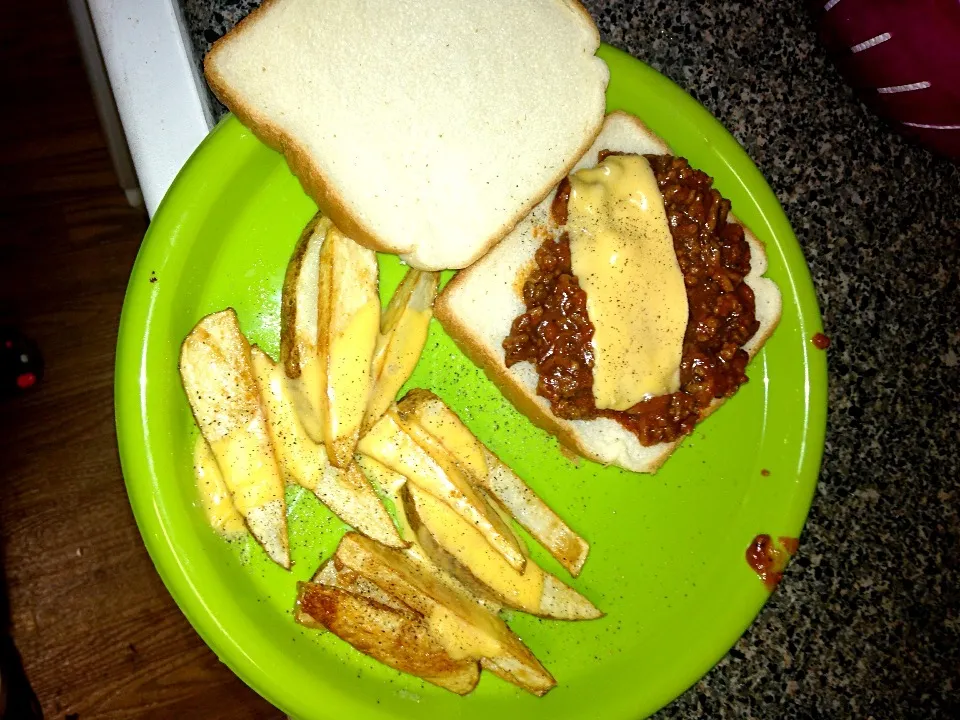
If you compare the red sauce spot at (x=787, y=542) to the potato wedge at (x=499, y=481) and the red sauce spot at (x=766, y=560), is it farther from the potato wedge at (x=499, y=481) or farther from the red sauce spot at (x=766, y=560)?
the potato wedge at (x=499, y=481)

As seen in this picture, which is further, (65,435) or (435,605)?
(65,435)

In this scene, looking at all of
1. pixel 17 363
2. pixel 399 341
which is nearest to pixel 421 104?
pixel 399 341

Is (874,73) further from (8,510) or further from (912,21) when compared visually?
(8,510)

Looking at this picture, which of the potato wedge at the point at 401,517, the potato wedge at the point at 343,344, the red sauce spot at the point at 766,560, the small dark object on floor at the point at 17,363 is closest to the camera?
the potato wedge at the point at 343,344

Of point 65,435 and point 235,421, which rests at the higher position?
point 235,421

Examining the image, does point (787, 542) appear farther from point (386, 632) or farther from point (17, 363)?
point (17, 363)

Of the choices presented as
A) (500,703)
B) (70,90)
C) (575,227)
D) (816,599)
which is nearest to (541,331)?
(575,227)

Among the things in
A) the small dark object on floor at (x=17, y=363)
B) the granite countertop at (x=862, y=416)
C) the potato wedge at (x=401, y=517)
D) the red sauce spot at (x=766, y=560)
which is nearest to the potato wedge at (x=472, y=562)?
the potato wedge at (x=401, y=517)
